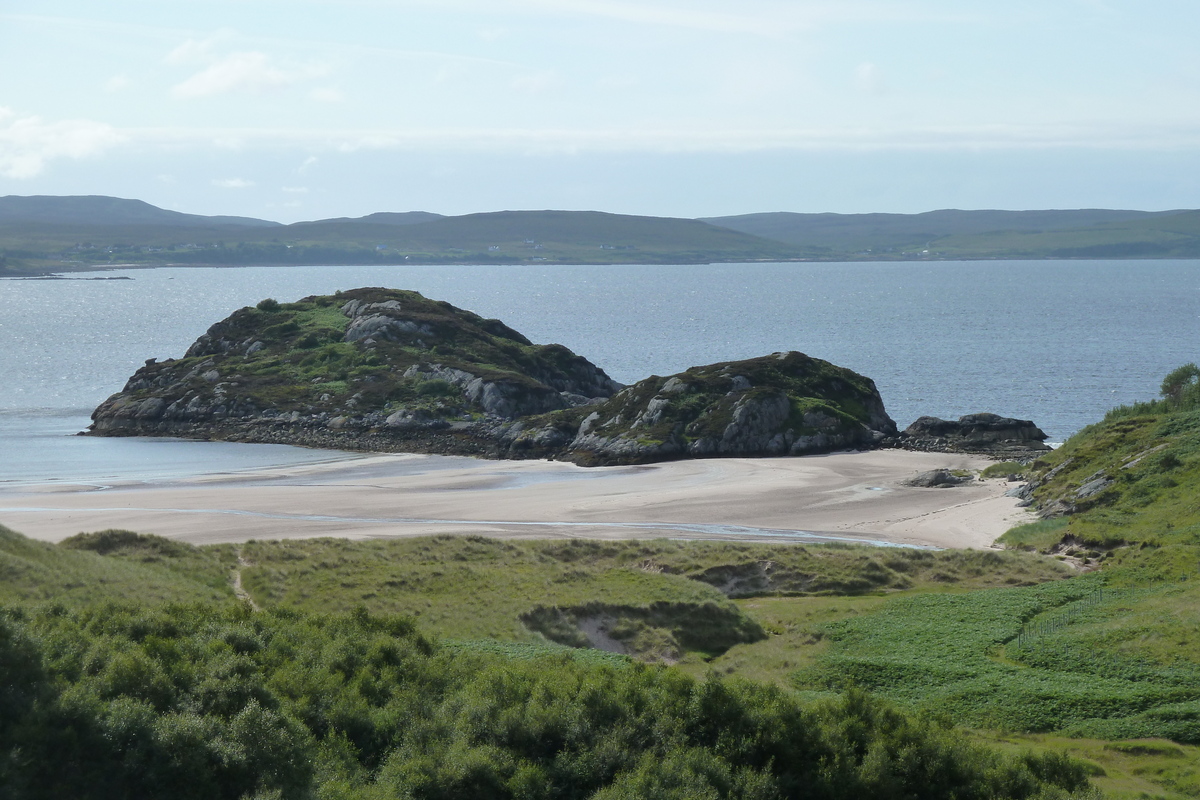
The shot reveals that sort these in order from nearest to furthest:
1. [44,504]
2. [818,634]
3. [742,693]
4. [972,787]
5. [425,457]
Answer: [972,787]
[742,693]
[818,634]
[44,504]
[425,457]

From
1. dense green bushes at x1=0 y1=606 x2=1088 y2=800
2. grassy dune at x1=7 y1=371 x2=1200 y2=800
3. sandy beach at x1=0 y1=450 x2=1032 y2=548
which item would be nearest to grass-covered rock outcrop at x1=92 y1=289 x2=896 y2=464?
sandy beach at x1=0 y1=450 x2=1032 y2=548

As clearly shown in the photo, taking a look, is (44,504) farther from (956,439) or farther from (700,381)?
(956,439)

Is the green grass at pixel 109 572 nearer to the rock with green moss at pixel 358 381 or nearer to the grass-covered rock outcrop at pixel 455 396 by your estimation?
the grass-covered rock outcrop at pixel 455 396

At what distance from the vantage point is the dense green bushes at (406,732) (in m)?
17.6

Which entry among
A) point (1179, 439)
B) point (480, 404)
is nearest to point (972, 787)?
point (1179, 439)

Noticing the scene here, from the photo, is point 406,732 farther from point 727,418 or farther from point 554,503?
point 727,418

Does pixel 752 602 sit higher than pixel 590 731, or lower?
→ lower

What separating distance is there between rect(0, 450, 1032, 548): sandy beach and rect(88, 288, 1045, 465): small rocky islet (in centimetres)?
402

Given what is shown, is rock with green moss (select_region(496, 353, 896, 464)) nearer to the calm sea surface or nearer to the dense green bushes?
the calm sea surface

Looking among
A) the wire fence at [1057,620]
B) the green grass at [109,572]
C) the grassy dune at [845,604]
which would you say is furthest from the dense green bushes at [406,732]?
the wire fence at [1057,620]

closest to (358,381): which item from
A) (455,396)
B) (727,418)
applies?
(455,396)

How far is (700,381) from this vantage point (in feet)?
269

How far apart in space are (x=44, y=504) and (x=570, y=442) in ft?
112

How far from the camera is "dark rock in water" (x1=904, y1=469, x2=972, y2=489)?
62969 mm
